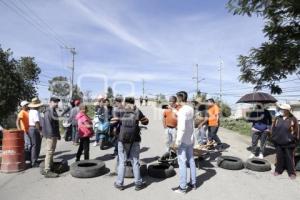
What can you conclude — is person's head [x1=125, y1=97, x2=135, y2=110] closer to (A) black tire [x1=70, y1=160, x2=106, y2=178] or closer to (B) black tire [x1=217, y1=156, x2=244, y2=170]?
(A) black tire [x1=70, y1=160, x2=106, y2=178]

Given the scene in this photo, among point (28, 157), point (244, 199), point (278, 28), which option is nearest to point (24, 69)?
Result: point (28, 157)

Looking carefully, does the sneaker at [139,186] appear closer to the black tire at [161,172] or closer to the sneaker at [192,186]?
the black tire at [161,172]

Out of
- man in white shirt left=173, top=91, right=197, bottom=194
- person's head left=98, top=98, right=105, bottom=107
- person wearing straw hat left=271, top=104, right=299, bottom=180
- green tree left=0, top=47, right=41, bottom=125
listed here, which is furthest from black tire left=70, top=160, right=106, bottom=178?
green tree left=0, top=47, right=41, bottom=125

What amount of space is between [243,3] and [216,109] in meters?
3.89

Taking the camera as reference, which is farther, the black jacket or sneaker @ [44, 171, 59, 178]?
the black jacket

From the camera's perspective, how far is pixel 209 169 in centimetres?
902

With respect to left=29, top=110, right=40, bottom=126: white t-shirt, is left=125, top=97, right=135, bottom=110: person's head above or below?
above

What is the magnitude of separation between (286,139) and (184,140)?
3148mm

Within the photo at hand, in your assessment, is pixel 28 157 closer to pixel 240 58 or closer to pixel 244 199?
pixel 244 199

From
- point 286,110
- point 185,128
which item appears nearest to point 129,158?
point 185,128

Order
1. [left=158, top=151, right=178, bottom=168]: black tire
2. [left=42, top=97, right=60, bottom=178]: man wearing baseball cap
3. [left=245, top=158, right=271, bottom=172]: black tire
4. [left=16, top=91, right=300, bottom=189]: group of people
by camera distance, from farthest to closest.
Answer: [left=158, top=151, right=178, bottom=168]: black tire < [left=245, top=158, right=271, bottom=172]: black tire < [left=42, top=97, right=60, bottom=178]: man wearing baseball cap < [left=16, top=91, right=300, bottom=189]: group of people

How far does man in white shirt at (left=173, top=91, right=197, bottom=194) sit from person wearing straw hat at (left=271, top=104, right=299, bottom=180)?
282 centimetres

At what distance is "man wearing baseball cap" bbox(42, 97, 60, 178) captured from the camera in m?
8.16

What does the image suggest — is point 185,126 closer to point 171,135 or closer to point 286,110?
point 171,135
